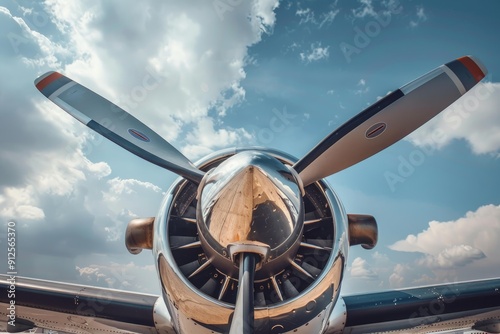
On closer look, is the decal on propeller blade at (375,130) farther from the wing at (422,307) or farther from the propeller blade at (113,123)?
the wing at (422,307)

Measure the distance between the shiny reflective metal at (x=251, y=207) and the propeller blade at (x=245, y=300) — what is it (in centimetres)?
19

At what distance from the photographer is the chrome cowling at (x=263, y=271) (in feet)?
16.2

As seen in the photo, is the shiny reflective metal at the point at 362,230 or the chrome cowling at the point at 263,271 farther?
the shiny reflective metal at the point at 362,230

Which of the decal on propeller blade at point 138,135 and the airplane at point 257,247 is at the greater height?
the decal on propeller blade at point 138,135

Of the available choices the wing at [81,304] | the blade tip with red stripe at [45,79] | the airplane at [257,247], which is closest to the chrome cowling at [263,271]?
the airplane at [257,247]

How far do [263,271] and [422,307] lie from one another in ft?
12.0

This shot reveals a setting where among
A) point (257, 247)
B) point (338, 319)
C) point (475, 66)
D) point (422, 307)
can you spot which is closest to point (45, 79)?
point (257, 247)

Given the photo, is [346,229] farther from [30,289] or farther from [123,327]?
[30,289]

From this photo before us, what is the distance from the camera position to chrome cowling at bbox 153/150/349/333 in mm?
4930

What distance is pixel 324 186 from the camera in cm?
618

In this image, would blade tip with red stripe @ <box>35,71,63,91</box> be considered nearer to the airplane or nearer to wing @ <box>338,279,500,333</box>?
the airplane

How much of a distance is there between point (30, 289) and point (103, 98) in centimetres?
369

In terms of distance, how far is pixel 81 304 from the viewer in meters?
6.76

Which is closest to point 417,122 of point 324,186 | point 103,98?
point 324,186
